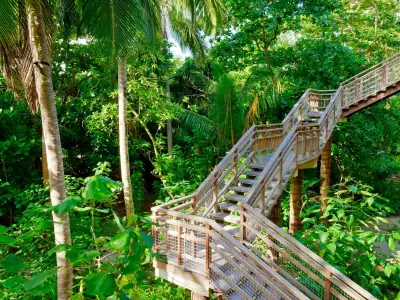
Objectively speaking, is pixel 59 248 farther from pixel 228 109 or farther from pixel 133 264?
pixel 228 109

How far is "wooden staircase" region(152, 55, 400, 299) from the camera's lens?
163 inches

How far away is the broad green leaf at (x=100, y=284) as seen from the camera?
1.74m

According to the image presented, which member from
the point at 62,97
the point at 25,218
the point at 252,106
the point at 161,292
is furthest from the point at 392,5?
the point at 25,218

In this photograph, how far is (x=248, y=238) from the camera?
5.35 metres

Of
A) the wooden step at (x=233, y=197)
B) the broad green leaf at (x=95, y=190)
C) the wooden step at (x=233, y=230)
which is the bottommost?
the wooden step at (x=233, y=230)

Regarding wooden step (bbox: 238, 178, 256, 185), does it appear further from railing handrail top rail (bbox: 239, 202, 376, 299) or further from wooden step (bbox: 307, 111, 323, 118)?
wooden step (bbox: 307, 111, 323, 118)

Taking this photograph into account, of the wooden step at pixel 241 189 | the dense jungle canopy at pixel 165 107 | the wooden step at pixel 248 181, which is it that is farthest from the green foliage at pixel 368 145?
the wooden step at pixel 241 189

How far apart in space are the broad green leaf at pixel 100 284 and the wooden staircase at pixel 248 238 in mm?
1035

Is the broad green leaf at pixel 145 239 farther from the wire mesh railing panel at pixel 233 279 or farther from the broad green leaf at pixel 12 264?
the wire mesh railing panel at pixel 233 279

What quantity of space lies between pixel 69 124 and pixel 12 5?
32.0 ft

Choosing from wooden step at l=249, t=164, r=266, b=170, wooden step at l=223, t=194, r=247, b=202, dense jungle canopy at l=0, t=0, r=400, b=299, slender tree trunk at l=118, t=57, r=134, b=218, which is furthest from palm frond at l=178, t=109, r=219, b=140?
wooden step at l=223, t=194, r=247, b=202

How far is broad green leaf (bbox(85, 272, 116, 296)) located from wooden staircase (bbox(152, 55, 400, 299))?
1035mm

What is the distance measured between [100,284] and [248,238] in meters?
3.89

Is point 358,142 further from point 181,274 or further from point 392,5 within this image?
point 181,274
